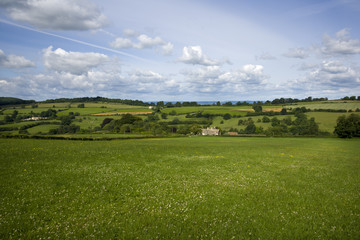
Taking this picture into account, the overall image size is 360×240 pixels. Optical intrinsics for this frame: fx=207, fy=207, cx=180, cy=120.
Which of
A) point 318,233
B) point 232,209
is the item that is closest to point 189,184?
point 232,209

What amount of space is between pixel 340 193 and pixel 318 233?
6405 mm

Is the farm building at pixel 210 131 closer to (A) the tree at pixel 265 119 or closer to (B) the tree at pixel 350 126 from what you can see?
(A) the tree at pixel 265 119

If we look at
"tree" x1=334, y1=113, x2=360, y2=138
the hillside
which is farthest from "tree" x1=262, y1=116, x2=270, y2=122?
"tree" x1=334, y1=113, x2=360, y2=138

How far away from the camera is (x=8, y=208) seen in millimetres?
9297

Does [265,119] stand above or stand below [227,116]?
below

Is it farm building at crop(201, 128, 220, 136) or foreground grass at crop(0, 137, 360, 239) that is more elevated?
foreground grass at crop(0, 137, 360, 239)

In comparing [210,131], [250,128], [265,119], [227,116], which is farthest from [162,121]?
[265,119]

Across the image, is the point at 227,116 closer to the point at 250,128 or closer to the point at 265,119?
the point at 265,119

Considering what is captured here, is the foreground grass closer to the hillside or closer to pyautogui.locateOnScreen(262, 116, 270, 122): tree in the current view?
the hillside

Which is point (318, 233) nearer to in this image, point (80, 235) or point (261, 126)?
point (80, 235)

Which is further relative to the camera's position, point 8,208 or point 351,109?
point 351,109

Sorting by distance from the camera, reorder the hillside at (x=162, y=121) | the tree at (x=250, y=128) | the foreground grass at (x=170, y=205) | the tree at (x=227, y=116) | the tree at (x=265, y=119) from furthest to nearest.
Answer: the tree at (x=227, y=116)
the tree at (x=265, y=119)
the tree at (x=250, y=128)
the hillside at (x=162, y=121)
the foreground grass at (x=170, y=205)

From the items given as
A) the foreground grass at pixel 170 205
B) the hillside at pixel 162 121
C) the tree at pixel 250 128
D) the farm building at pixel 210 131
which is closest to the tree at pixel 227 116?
the hillside at pixel 162 121

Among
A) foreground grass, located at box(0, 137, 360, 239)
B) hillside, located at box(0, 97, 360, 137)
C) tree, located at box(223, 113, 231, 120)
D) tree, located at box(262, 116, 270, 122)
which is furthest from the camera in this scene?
tree, located at box(223, 113, 231, 120)
